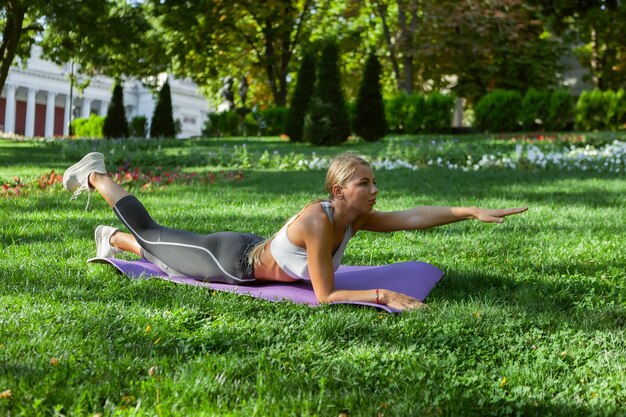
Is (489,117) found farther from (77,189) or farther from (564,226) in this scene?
(77,189)

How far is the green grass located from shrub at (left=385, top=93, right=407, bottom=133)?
1605 cm

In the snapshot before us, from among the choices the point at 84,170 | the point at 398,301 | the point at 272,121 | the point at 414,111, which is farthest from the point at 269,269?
the point at 272,121

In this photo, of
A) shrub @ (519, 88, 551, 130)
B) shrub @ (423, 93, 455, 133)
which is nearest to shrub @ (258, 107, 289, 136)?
shrub @ (423, 93, 455, 133)

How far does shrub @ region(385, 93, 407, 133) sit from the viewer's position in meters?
21.6

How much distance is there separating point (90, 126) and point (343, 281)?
130ft

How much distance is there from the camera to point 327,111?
1797 cm

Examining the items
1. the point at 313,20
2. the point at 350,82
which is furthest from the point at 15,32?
the point at 350,82

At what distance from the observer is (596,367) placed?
9.60 ft

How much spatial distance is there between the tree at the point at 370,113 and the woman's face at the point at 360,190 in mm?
15284

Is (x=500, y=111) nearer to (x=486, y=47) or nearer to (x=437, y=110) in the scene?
(x=437, y=110)

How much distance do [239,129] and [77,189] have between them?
22.8 metres

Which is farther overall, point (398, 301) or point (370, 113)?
point (370, 113)

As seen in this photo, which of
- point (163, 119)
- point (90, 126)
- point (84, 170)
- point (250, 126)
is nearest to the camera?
point (84, 170)

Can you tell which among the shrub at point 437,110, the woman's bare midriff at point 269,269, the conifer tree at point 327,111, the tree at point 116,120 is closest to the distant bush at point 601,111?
the shrub at point 437,110
